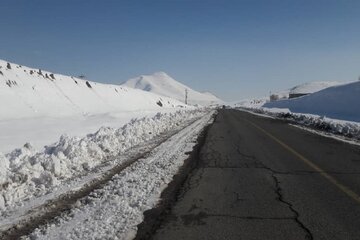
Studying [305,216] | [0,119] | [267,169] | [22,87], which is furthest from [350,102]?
[305,216]

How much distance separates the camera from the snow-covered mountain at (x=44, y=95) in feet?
93.2

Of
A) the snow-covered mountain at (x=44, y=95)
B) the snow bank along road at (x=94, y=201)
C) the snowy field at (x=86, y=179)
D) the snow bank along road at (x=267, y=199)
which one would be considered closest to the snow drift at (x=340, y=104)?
the snow-covered mountain at (x=44, y=95)

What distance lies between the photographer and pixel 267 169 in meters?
10.4

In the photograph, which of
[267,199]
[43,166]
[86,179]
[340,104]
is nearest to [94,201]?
[86,179]

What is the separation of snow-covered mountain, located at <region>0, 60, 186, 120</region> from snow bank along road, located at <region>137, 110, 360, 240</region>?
60.9ft

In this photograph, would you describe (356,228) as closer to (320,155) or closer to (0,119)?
(320,155)

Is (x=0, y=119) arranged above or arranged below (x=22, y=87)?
below

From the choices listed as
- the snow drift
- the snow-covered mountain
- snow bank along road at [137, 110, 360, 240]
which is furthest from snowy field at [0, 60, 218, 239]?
the snow drift

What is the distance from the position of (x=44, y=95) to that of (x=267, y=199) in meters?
29.8

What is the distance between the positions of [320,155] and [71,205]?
8.86 m

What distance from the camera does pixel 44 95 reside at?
112 ft

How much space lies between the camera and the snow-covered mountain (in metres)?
28.4

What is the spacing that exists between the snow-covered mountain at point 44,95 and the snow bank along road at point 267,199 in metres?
18.6

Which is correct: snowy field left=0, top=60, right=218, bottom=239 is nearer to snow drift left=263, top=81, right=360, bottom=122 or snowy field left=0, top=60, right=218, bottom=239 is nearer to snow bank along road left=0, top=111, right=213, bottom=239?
snow bank along road left=0, top=111, right=213, bottom=239
